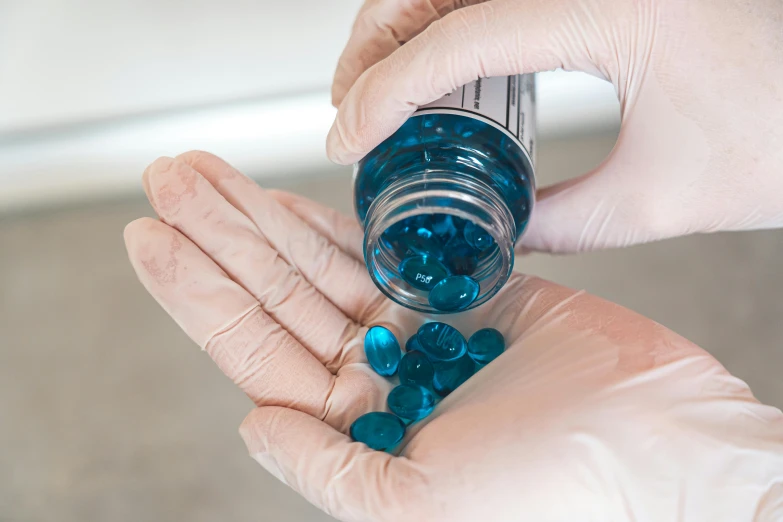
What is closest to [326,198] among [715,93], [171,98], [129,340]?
[171,98]

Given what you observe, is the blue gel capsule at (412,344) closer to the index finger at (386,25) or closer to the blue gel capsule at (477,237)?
the blue gel capsule at (477,237)

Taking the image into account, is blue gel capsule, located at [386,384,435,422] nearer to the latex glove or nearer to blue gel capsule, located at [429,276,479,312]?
blue gel capsule, located at [429,276,479,312]

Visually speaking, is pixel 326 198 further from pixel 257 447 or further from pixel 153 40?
pixel 257 447

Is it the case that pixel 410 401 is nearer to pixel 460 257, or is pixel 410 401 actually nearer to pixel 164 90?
pixel 460 257

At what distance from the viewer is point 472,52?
0.73 meters

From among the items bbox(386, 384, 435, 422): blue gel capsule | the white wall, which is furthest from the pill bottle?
the white wall

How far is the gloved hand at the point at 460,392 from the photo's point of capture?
0.70m

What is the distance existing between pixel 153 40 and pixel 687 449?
121cm

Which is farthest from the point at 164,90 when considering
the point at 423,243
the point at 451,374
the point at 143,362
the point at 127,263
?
the point at 451,374

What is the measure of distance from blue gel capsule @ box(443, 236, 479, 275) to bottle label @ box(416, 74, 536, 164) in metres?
0.15

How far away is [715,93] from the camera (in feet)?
2.43

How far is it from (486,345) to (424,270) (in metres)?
0.16

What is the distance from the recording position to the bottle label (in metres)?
0.74

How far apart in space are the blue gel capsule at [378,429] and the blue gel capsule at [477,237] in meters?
0.26
